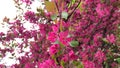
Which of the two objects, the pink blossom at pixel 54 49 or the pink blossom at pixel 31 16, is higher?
the pink blossom at pixel 31 16

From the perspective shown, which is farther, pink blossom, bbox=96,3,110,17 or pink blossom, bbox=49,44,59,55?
pink blossom, bbox=96,3,110,17

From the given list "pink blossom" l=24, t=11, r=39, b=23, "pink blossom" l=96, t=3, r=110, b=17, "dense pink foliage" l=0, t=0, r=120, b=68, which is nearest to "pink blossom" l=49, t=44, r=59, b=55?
"dense pink foliage" l=0, t=0, r=120, b=68

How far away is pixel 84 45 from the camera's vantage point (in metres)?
2.38

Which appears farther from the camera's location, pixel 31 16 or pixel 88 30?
pixel 31 16

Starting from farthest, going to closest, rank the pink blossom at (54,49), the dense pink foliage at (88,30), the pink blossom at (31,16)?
1. the pink blossom at (31,16)
2. the dense pink foliage at (88,30)
3. the pink blossom at (54,49)

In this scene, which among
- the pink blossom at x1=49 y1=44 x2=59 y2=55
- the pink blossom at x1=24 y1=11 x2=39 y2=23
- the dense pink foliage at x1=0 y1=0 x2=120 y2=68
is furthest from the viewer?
the pink blossom at x1=24 y1=11 x2=39 y2=23

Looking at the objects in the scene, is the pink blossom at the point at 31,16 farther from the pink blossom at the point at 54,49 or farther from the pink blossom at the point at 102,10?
the pink blossom at the point at 54,49

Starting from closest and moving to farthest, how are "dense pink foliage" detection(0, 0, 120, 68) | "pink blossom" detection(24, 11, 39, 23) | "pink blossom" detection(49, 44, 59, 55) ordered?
"pink blossom" detection(49, 44, 59, 55), "dense pink foliage" detection(0, 0, 120, 68), "pink blossom" detection(24, 11, 39, 23)

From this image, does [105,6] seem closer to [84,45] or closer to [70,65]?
[84,45]

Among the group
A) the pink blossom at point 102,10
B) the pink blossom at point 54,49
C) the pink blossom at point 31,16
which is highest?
the pink blossom at point 31,16

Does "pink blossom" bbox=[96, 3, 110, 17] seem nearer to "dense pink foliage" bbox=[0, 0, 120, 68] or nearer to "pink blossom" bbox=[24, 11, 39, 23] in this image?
"dense pink foliage" bbox=[0, 0, 120, 68]

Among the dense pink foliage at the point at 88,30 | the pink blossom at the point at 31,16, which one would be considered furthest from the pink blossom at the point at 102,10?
the pink blossom at the point at 31,16

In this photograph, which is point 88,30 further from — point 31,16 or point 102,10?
point 31,16

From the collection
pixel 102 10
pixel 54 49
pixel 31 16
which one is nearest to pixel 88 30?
pixel 102 10
